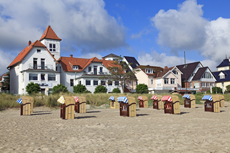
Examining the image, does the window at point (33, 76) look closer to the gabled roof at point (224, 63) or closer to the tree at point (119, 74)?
the tree at point (119, 74)

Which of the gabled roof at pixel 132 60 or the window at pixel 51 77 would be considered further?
the gabled roof at pixel 132 60

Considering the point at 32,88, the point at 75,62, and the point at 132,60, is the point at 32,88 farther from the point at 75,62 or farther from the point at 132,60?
the point at 132,60

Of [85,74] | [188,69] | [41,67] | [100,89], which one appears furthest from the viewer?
[188,69]

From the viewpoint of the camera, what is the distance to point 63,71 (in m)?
49.5

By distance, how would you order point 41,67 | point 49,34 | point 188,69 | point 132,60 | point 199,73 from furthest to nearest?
point 132,60 → point 188,69 → point 199,73 → point 49,34 → point 41,67

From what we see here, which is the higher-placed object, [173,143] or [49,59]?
[49,59]

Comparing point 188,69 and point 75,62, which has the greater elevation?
point 75,62

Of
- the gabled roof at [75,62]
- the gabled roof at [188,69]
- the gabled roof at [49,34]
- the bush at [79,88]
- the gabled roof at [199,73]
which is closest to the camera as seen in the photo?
the bush at [79,88]

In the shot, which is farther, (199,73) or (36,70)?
(199,73)

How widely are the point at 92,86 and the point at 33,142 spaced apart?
41.9 metres

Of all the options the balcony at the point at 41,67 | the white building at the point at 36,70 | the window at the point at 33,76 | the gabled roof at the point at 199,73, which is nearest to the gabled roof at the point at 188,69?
the gabled roof at the point at 199,73

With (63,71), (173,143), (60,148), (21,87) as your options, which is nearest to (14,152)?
(60,148)

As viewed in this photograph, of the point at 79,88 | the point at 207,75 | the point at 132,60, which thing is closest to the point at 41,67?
the point at 79,88

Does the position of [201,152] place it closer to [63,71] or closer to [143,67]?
[63,71]
